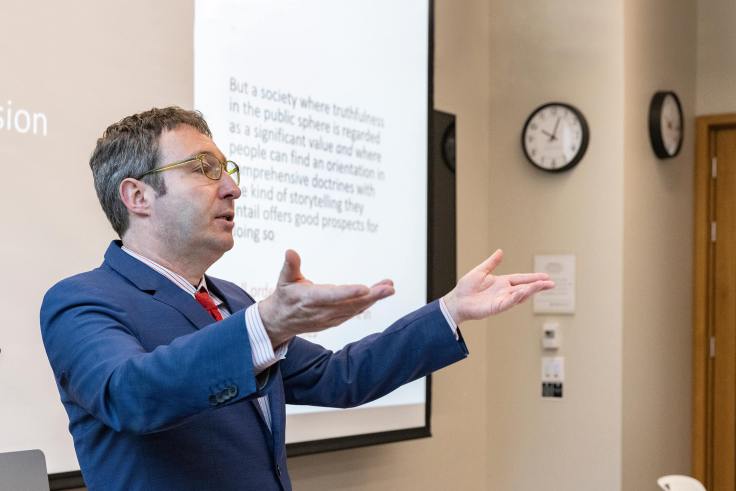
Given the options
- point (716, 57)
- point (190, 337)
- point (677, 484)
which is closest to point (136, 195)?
point (190, 337)

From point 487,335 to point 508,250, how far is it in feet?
1.39

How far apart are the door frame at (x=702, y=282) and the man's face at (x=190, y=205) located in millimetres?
4120

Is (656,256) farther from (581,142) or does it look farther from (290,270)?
(290,270)

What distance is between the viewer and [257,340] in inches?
52.2

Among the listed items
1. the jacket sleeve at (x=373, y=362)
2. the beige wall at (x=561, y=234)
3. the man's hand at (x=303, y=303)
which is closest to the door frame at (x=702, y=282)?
the beige wall at (x=561, y=234)

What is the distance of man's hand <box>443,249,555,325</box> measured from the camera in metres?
1.62

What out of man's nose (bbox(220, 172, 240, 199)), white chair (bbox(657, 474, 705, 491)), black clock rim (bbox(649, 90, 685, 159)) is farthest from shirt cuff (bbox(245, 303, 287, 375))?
black clock rim (bbox(649, 90, 685, 159))

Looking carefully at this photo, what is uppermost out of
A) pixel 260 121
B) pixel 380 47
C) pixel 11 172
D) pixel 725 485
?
pixel 380 47

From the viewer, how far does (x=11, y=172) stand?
2.41m

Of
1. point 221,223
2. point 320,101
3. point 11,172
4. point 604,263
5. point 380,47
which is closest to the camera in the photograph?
point 221,223

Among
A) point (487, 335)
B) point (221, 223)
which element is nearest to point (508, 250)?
point (487, 335)

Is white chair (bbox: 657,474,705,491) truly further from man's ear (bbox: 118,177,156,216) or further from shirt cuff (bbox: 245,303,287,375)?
shirt cuff (bbox: 245,303,287,375)

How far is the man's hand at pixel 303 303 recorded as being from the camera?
124cm

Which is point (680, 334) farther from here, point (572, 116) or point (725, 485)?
point (572, 116)
